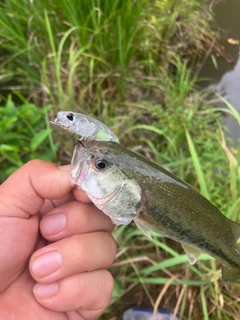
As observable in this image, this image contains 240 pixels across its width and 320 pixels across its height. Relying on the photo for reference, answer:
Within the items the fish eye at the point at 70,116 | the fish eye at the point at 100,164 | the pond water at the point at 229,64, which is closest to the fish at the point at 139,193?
the fish eye at the point at 100,164

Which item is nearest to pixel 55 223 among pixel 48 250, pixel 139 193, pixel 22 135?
pixel 48 250

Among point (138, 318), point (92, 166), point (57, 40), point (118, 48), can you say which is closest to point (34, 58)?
point (57, 40)

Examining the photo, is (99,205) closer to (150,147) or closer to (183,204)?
(183,204)

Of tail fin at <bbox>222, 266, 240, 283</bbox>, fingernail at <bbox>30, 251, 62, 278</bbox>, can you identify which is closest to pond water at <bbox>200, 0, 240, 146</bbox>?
tail fin at <bbox>222, 266, 240, 283</bbox>

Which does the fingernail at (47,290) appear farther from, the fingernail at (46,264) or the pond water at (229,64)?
the pond water at (229,64)

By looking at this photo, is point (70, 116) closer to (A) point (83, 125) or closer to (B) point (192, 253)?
(A) point (83, 125)

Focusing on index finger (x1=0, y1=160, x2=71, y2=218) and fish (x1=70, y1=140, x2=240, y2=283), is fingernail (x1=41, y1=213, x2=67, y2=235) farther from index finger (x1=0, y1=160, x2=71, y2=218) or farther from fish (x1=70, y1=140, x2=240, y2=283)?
fish (x1=70, y1=140, x2=240, y2=283)
